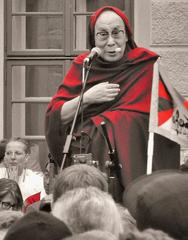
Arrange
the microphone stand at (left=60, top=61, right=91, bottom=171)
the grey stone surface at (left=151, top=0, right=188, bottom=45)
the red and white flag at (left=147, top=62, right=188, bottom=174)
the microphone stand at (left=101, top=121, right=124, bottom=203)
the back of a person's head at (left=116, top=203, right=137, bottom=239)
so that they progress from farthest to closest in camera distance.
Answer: the grey stone surface at (left=151, top=0, right=188, bottom=45) → the red and white flag at (left=147, top=62, right=188, bottom=174) → the microphone stand at (left=101, top=121, right=124, bottom=203) → the microphone stand at (left=60, top=61, right=91, bottom=171) → the back of a person's head at (left=116, top=203, right=137, bottom=239)

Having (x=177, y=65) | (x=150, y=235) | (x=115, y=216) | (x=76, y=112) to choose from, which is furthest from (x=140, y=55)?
(x=150, y=235)

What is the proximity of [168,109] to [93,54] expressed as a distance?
24.8 inches

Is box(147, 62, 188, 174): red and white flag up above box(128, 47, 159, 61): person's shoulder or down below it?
below

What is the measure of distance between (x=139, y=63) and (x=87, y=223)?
267 cm

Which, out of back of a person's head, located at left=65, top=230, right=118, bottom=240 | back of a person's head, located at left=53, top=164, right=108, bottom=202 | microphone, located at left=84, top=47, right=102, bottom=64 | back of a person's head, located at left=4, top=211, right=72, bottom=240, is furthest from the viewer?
microphone, located at left=84, top=47, right=102, bottom=64

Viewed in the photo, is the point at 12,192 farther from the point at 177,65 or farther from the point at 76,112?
the point at 177,65

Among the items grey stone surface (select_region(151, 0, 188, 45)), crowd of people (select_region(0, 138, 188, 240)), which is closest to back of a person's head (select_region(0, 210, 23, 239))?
crowd of people (select_region(0, 138, 188, 240))

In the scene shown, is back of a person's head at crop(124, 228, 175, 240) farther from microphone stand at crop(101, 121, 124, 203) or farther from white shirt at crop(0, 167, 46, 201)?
white shirt at crop(0, 167, 46, 201)

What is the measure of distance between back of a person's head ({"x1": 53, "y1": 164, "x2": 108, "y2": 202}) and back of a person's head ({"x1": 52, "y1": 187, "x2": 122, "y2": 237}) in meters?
0.51

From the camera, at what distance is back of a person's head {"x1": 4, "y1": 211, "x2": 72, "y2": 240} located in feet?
11.0

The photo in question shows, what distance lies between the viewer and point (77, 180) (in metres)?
4.55

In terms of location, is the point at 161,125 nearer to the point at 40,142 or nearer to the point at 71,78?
the point at 71,78

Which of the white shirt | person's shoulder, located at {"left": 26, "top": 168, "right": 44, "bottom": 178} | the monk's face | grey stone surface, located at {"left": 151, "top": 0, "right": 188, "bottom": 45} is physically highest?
grey stone surface, located at {"left": 151, "top": 0, "right": 188, "bottom": 45}

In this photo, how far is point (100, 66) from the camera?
6336 millimetres
